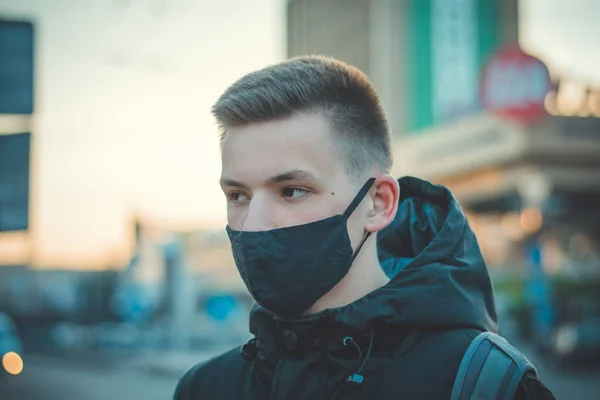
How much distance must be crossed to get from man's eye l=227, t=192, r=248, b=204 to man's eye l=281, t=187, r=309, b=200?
0.13 metres

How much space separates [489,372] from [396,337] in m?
0.28

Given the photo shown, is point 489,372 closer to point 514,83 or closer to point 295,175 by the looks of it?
point 295,175

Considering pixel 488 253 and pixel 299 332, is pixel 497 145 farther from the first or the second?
pixel 299 332

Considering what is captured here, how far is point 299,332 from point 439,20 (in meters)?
67.0

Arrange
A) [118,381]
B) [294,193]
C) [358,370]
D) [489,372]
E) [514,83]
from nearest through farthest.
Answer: [489,372] → [358,370] → [294,193] → [118,381] → [514,83]

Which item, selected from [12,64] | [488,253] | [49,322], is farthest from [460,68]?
[12,64]

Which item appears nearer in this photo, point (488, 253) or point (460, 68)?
point (488, 253)

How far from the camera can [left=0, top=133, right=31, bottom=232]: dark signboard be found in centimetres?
804

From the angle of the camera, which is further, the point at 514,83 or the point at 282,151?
the point at 514,83

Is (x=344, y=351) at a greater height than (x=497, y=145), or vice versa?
(x=497, y=145)

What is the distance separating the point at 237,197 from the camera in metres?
2.22

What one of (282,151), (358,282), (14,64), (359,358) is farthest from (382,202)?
(14,64)

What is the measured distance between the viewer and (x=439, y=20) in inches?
2625

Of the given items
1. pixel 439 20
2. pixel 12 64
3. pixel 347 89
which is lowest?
pixel 347 89
